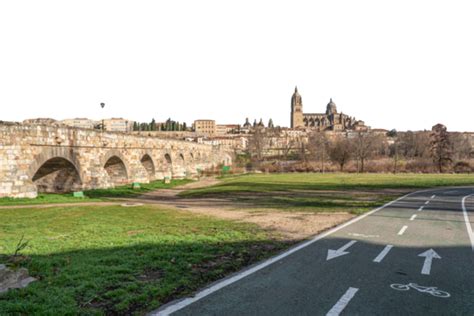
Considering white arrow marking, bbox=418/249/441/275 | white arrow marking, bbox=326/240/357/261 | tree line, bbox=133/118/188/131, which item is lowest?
white arrow marking, bbox=418/249/441/275

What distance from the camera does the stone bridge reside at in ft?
60.3

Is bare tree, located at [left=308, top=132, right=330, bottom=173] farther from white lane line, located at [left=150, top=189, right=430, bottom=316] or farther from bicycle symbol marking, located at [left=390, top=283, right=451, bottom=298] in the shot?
bicycle symbol marking, located at [left=390, top=283, right=451, bottom=298]

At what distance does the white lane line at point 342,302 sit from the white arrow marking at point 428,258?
238 centimetres

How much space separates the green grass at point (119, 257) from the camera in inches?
207

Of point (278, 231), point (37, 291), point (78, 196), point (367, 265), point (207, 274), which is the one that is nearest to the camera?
point (37, 291)

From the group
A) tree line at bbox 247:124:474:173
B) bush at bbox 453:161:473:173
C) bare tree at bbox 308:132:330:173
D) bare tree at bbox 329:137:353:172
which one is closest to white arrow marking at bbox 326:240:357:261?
tree line at bbox 247:124:474:173

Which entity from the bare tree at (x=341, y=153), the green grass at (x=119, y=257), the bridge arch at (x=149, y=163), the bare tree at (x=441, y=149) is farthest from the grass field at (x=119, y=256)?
the bare tree at (x=341, y=153)

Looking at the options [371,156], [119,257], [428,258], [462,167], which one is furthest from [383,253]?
[371,156]

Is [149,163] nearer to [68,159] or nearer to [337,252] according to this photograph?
[68,159]

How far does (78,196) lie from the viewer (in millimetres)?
21844

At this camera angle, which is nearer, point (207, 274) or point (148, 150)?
point (207, 274)

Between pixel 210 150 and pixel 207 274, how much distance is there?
67916 millimetres

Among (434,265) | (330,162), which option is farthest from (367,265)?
(330,162)

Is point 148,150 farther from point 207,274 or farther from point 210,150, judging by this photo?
point 210,150
